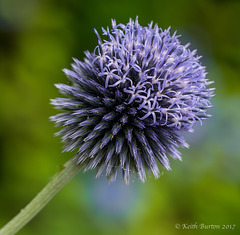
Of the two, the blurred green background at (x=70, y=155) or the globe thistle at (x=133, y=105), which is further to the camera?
the blurred green background at (x=70, y=155)

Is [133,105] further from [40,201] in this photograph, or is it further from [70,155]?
[70,155]

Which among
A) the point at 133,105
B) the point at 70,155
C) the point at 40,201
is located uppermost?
the point at 133,105

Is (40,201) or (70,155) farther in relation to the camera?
(70,155)

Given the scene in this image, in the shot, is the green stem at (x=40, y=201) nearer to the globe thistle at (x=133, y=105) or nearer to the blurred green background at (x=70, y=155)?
the globe thistle at (x=133, y=105)

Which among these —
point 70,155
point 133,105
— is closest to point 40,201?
point 133,105

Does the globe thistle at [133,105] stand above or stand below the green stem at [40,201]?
above

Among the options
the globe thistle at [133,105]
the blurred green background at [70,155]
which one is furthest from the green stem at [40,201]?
the blurred green background at [70,155]

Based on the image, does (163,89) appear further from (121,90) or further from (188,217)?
(188,217)

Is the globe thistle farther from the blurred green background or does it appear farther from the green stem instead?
the blurred green background
